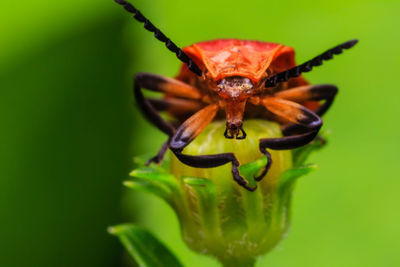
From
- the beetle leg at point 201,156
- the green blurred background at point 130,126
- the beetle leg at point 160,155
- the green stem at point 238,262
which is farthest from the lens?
the green blurred background at point 130,126

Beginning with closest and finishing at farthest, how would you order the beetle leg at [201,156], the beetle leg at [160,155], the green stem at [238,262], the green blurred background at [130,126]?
the beetle leg at [201,156]
the green stem at [238,262]
the beetle leg at [160,155]
the green blurred background at [130,126]

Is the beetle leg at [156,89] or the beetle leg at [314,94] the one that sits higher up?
the beetle leg at [156,89]

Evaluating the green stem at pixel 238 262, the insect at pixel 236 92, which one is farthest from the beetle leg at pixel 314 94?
the green stem at pixel 238 262

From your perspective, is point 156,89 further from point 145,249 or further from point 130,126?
point 130,126

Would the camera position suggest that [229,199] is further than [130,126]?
No

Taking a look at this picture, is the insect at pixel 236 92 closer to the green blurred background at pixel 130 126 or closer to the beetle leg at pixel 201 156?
the beetle leg at pixel 201 156

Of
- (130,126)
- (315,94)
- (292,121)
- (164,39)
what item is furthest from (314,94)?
(130,126)

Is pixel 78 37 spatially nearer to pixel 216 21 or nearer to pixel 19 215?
pixel 216 21

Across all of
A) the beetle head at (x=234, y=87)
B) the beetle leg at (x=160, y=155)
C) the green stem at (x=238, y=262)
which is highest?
the beetle head at (x=234, y=87)
